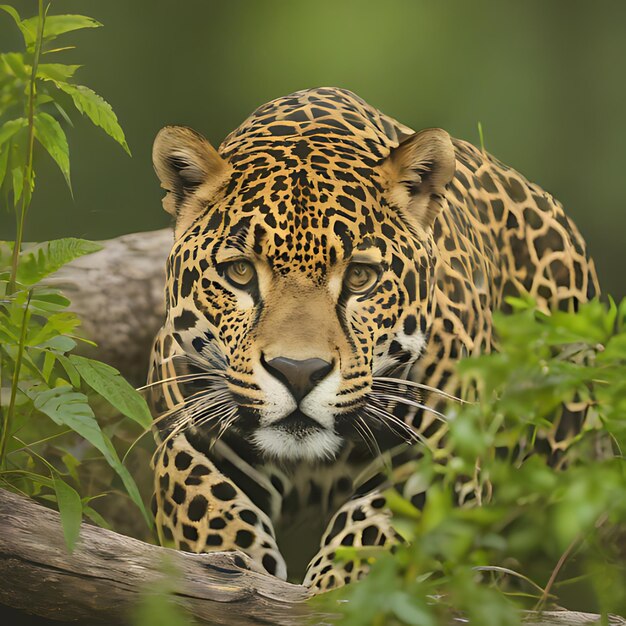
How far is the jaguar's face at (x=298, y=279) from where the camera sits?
2.77m

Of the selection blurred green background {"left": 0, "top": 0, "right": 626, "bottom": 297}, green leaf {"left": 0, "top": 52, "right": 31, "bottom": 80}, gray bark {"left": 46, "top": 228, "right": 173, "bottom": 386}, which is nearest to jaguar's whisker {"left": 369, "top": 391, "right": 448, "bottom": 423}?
green leaf {"left": 0, "top": 52, "right": 31, "bottom": 80}

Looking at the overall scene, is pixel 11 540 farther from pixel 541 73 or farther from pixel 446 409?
pixel 541 73

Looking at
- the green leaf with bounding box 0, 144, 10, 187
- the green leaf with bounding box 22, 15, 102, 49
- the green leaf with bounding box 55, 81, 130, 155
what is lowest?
the green leaf with bounding box 0, 144, 10, 187

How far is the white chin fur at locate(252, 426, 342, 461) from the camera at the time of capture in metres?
2.83

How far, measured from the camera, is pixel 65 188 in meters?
5.43

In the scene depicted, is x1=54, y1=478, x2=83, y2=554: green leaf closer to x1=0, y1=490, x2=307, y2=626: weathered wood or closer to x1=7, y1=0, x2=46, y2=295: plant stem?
x1=0, y1=490, x2=307, y2=626: weathered wood

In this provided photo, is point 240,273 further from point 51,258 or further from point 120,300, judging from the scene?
point 120,300

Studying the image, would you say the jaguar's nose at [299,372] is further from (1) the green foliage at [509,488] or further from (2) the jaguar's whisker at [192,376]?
(1) the green foliage at [509,488]

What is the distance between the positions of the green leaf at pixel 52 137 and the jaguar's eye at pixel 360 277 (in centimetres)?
75

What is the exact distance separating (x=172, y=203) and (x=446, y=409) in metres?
0.96

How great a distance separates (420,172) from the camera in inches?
124

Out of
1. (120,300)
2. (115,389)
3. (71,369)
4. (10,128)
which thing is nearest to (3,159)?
(10,128)

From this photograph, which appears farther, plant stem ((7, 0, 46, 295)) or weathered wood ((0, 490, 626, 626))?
plant stem ((7, 0, 46, 295))

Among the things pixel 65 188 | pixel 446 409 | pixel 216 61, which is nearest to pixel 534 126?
pixel 216 61
